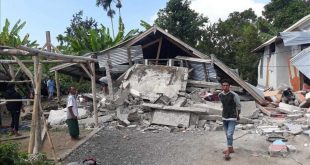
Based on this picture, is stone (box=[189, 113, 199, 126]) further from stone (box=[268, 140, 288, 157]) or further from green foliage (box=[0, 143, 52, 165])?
green foliage (box=[0, 143, 52, 165])

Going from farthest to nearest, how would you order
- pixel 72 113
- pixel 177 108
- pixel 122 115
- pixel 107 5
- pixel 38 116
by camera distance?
pixel 107 5 < pixel 122 115 < pixel 177 108 < pixel 72 113 < pixel 38 116

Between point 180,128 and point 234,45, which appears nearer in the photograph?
point 180,128

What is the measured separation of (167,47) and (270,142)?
8864 mm

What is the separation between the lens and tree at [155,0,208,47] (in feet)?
92.7

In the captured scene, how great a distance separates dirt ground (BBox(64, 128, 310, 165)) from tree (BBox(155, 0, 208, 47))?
18.1 metres

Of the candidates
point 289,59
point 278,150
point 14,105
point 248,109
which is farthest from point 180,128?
point 289,59

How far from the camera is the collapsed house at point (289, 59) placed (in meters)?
14.6

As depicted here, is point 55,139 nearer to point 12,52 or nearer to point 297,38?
point 12,52

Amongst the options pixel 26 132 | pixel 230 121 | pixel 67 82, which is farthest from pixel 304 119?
pixel 67 82

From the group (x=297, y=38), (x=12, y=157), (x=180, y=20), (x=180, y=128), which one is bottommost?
(x=180, y=128)

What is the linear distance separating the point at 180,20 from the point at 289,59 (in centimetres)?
1099

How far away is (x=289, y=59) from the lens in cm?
1939

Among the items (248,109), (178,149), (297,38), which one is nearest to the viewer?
(178,149)

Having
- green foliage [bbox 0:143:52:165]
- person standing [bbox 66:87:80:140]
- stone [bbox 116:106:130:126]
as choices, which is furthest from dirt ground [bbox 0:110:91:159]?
green foliage [bbox 0:143:52:165]
